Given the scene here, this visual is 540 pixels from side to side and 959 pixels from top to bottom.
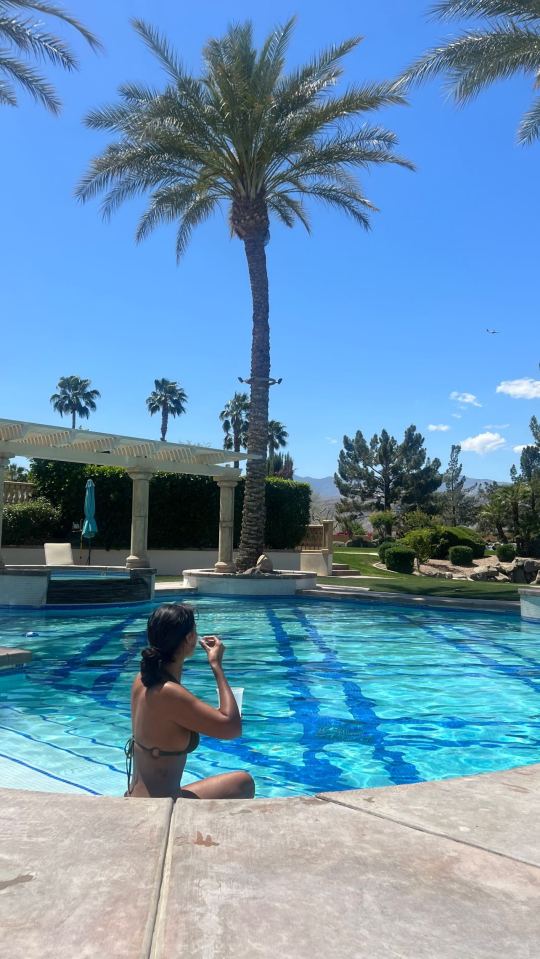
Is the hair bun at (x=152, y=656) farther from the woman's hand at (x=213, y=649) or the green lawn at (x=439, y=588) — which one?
the green lawn at (x=439, y=588)

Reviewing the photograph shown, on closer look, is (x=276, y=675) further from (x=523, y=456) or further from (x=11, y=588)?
(x=523, y=456)

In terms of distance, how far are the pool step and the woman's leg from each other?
42.8 feet

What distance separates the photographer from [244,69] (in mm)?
18312

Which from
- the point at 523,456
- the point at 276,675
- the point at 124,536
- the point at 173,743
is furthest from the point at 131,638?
the point at 523,456

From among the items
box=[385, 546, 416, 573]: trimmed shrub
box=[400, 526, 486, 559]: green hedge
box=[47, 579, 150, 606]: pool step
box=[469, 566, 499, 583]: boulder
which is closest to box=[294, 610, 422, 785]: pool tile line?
box=[47, 579, 150, 606]: pool step

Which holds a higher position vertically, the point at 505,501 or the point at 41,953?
the point at 505,501

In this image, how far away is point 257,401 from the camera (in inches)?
792

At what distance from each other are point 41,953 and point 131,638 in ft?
34.6

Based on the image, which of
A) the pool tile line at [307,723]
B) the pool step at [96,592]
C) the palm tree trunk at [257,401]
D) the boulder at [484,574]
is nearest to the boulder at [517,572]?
the boulder at [484,574]

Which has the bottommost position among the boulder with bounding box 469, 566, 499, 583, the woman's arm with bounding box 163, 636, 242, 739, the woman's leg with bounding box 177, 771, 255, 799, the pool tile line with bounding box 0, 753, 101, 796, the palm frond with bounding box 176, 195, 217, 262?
the pool tile line with bounding box 0, 753, 101, 796

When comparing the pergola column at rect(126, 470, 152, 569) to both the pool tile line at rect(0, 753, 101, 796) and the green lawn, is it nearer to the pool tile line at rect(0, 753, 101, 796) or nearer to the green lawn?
the green lawn

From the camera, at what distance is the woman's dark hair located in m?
3.40

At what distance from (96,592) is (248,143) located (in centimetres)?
1172

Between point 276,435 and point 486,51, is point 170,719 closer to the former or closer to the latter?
point 486,51
